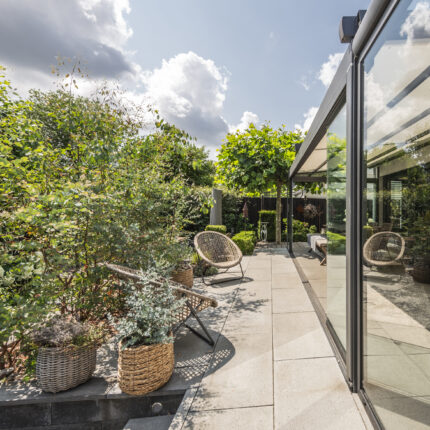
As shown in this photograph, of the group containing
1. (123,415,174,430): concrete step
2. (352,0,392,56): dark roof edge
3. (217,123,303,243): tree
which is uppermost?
(217,123,303,243): tree

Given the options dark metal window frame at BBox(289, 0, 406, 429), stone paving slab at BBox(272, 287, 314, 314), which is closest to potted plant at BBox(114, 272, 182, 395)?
dark metal window frame at BBox(289, 0, 406, 429)

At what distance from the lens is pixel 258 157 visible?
870 cm

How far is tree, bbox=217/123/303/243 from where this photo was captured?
864cm

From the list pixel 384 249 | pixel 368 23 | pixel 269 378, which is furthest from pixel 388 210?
pixel 269 378

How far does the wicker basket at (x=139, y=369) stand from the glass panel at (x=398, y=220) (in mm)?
1485

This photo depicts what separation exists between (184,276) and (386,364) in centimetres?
315

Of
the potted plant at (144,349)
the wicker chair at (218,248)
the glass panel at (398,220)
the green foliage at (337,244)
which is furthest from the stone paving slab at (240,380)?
the wicker chair at (218,248)

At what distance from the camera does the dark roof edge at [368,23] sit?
1329mm

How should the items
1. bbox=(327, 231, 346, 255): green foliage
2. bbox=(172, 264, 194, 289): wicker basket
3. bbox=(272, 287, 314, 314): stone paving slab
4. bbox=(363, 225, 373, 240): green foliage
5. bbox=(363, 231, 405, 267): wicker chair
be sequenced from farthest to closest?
bbox=(172, 264, 194, 289): wicker basket → bbox=(272, 287, 314, 314): stone paving slab → bbox=(327, 231, 346, 255): green foliage → bbox=(363, 225, 373, 240): green foliage → bbox=(363, 231, 405, 267): wicker chair

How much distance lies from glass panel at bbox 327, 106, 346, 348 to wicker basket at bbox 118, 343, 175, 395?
158 centimetres

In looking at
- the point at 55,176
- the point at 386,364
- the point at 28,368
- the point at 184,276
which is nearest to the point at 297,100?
the point at 184,276

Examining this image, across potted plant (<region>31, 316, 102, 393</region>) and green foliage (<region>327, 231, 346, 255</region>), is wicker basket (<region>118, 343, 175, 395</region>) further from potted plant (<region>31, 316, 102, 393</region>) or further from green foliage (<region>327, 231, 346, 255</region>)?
green foliage (<region>327, 231, 346, 255</region>)

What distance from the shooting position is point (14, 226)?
2398mm

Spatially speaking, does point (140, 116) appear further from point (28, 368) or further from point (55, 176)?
point (28, 368)
